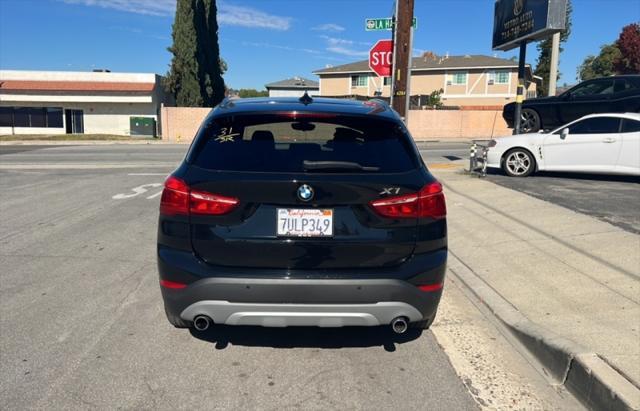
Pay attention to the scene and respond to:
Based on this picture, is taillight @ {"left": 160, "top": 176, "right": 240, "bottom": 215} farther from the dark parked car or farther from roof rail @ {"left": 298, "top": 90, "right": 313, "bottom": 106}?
the dark parked car

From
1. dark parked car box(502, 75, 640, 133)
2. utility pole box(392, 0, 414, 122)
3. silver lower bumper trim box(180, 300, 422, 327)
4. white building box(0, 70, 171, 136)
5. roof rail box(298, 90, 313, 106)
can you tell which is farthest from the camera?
white building box(0, 70, 171, 136)

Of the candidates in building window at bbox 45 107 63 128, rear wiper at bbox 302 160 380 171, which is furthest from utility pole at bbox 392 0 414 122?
building window at bbox 45 107 63 128

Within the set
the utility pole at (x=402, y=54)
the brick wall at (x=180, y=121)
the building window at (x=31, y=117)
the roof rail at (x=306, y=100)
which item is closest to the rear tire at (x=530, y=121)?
the utility pole at (x=402, y=54)

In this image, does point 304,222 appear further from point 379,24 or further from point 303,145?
point 379,24

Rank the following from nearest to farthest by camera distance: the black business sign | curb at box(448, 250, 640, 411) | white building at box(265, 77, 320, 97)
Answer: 1. curb at box(448, 250, 640, 411)
2. the black business sign
3. white building at box(265, 77, 320, 97)

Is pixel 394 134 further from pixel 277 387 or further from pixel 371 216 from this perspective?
pixel 277 387

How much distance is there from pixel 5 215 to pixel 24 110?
35.5 metres

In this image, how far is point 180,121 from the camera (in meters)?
36.1

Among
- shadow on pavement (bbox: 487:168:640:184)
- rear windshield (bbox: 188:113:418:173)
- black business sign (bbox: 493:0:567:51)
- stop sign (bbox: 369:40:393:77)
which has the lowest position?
shadow on pavement (bbox: 487:168:640:184)

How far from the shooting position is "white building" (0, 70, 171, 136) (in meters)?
38.1

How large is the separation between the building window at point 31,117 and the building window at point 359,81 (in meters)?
28.7

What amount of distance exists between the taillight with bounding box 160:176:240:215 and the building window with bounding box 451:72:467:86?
2096 inches

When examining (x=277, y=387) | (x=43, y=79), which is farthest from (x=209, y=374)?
(x=43, y=79)

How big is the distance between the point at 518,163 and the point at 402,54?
3.77 meters
